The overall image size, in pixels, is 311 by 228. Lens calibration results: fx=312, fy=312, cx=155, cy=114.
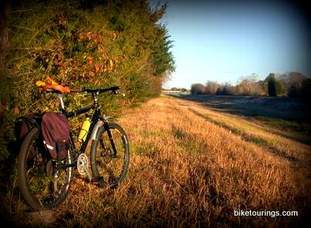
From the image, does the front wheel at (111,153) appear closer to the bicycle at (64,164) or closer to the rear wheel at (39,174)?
the bicycle at (64,164)

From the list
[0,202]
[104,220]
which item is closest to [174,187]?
[104,220]

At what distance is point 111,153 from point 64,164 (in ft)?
3.98

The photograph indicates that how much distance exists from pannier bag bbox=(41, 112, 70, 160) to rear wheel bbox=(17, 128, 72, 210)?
12cm

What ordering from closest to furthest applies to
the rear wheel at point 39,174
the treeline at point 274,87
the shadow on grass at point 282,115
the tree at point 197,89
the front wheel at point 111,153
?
the rear wheel at point 39,174
the front wheel at point 111,153
the shadow on grass at point 282,115
the treeline at point 274,87
the tree at point 197,89

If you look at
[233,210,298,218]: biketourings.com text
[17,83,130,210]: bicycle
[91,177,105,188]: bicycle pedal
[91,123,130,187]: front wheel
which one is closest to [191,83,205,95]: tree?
[91,123,130,187]: front wheel

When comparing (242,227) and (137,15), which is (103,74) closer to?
(137,15)

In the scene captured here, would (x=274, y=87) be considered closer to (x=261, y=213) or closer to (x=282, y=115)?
(x=282, y=115)

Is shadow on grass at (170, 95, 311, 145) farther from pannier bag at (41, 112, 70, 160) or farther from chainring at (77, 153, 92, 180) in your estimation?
pannier bag at (41, 112, 70, 160)

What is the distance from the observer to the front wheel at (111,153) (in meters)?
5.10

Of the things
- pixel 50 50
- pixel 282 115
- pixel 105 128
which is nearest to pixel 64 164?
pixel 105 128

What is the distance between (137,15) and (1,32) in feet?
21.9

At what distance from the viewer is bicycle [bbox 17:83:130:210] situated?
367 cm

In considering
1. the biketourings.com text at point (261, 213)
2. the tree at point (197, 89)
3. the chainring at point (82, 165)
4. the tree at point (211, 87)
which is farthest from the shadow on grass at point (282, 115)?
the tree at point (197, 89)

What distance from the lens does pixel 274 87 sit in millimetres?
70312
